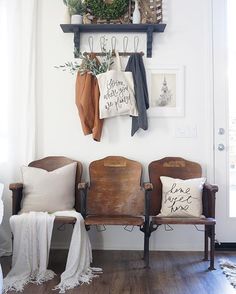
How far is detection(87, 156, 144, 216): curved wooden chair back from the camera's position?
2.45 metres

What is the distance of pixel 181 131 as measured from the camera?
2.67 metres

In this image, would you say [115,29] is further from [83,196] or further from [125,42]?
[83,196]

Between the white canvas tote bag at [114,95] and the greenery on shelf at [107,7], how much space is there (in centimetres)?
49

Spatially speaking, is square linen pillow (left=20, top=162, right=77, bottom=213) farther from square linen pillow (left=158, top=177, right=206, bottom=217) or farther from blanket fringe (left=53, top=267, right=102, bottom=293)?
square linen pillow (left=158, top=177, right=206, bottom=217)

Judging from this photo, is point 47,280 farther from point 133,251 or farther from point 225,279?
point 225,279

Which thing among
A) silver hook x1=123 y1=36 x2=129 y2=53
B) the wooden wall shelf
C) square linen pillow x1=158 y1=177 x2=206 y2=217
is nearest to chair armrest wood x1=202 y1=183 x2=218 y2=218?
square linen pillow x1=158 y1=177 x2=206 y2=217

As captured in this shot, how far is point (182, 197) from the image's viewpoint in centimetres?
239

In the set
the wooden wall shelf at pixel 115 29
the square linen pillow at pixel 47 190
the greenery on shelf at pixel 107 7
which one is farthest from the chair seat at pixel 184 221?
the greenery on shelf at pixel 107 7

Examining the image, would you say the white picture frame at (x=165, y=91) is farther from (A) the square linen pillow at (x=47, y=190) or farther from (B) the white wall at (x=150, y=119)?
(A) the square linen pillow at (x=47, y=190)

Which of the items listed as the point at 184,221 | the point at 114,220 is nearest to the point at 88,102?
the point at 114,220

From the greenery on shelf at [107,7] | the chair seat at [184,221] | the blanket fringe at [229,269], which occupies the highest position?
the greenery on shelf at [107,7]

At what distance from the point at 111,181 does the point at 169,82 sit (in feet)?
3.29

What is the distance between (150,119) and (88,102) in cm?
56

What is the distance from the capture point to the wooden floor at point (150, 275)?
1961mm
